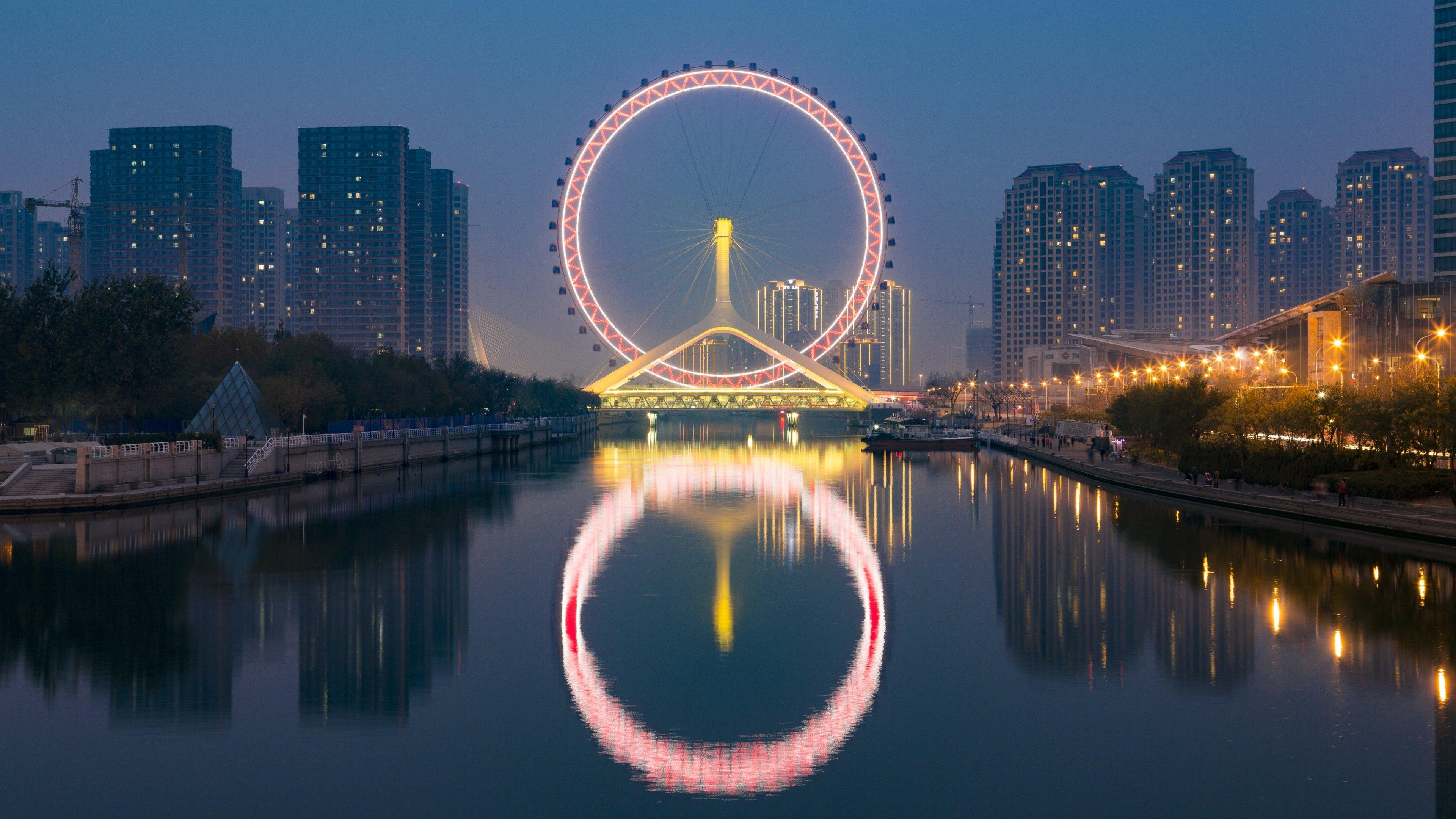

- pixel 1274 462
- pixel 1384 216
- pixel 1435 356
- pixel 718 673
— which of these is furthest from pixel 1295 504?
pixel 1384 216

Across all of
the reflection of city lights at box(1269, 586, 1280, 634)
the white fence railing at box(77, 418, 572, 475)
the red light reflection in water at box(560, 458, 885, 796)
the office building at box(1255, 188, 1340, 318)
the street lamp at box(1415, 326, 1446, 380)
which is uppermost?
the office building at box(1255, 188, 1340, 318)

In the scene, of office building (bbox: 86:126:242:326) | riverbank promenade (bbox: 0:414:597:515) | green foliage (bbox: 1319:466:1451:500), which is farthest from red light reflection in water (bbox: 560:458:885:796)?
office building (bbox: 86:126:242:326)

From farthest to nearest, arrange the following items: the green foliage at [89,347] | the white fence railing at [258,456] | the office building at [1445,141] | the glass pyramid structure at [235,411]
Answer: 1. the office building at [1445,141]
2. the glass pyramid structure at [235,411]
3. the white fence railing at [258,456]
4. the green foliage at [89,347]

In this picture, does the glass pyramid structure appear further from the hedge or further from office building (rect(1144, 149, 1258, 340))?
office building (rect(1144, 149, 1258, 340))

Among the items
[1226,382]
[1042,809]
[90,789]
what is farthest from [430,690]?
[1226,382]

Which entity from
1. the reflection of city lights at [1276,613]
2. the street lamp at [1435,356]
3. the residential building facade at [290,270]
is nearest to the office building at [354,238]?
the residential building facade at [290,270]

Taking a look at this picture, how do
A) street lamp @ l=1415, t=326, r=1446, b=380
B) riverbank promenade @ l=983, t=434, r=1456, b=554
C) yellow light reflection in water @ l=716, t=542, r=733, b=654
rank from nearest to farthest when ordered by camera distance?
yellow light reflection in water @ l=716, t=542, r=733, b=654
riverbank promenade @ l=983, t=434, r=1456, b=554
street lamp @ l=1415, t=326, r=1446, b=380

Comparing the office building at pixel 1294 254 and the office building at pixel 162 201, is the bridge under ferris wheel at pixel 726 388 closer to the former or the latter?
the office building at pixel 162 201

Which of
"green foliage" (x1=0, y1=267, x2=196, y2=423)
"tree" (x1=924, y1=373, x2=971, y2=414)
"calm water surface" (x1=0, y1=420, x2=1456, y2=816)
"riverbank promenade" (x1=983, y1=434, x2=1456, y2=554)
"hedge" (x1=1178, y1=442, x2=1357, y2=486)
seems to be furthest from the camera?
"tree" (x1=924, y1=373, x2=971, y2=414)
